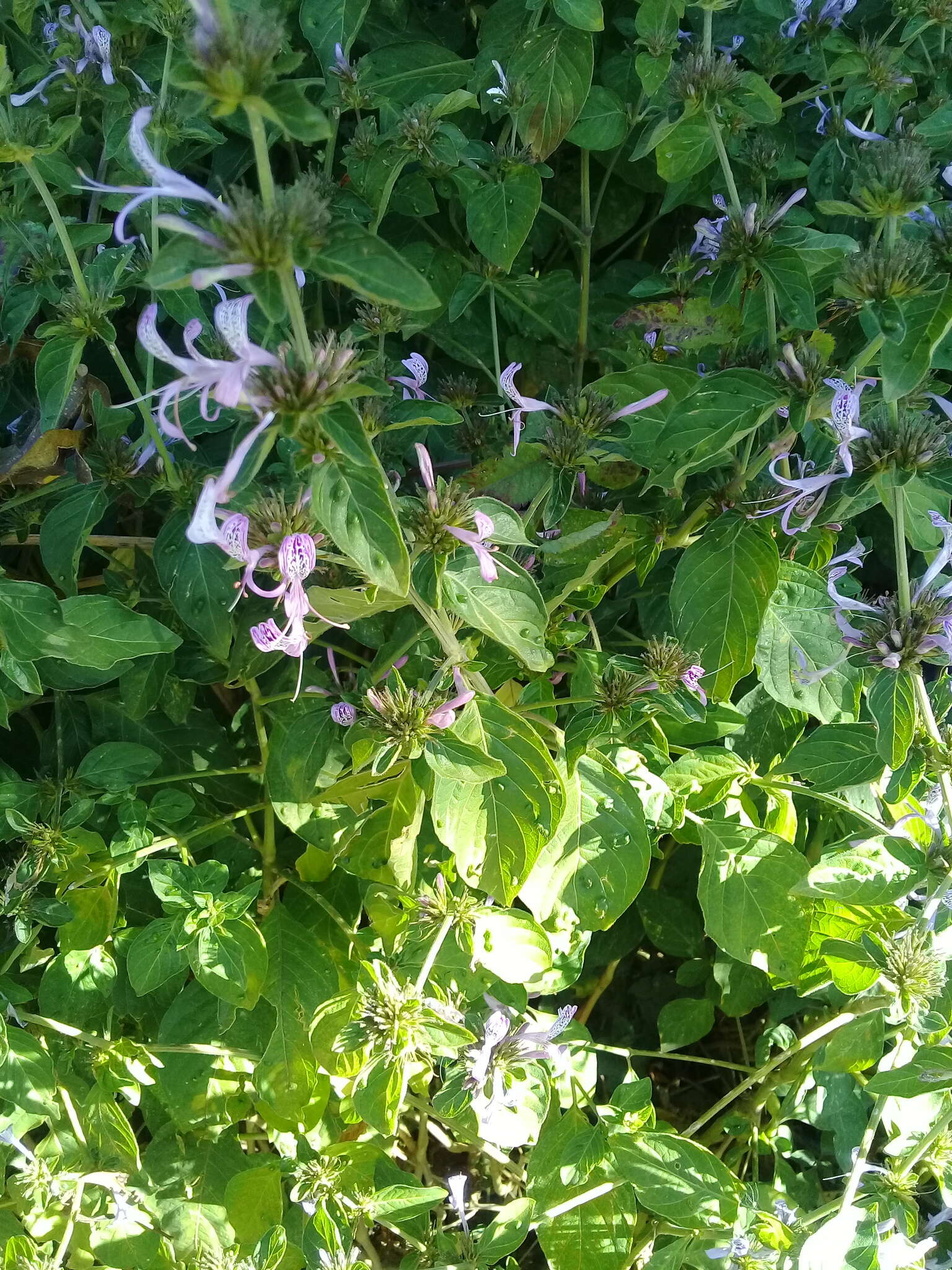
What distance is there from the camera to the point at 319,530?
722 millimetres

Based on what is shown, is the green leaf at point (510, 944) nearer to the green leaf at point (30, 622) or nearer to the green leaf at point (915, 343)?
the green leaf at point (30, 622)

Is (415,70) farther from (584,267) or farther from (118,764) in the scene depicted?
(118,764)

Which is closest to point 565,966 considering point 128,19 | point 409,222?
point 409,222

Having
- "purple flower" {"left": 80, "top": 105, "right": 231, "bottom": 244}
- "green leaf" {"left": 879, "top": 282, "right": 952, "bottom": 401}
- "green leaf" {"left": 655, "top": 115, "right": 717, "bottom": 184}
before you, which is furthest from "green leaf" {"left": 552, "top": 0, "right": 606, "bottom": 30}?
"purple flower" {"left": 80, "top": 105, "right": 231, "bottom": 244}

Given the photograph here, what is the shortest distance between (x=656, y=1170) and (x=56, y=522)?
816 millimetres

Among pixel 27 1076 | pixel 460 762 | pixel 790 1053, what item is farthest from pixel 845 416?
pixel 27 1076

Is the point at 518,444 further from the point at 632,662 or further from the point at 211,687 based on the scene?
the point at 211,687

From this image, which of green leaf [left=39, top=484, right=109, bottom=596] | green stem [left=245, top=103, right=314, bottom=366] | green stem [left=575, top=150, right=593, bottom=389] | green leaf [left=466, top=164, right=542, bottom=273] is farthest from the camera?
green stem [left=575, top=150, right=593, bottom=389]

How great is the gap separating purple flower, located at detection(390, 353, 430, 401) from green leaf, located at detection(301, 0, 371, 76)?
31 cm

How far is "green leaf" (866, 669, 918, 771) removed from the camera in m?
0.76

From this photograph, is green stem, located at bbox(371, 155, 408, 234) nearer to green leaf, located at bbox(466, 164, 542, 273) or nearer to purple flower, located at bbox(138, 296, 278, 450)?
green leaf, located at bbox(466, 164, 542, 273)

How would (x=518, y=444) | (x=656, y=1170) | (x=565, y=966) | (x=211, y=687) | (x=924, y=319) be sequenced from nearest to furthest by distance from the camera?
(x=924, y=319) → (x=518, y=444) → (x=656, y=1170) → (x=565, y=966) → (x=211, y=687)

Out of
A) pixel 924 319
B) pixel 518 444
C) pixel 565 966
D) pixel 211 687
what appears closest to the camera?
pixel 924 319

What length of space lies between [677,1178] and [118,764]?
663 mm
